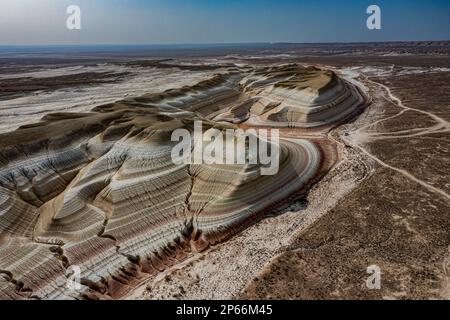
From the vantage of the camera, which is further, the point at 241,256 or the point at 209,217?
the point at 209,217

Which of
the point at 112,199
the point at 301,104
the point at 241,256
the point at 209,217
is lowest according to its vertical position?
the point at 241,256

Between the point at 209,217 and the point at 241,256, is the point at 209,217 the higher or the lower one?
the higher one

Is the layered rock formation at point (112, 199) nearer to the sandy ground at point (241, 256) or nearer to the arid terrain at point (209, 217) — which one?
the arid terrain at point (209, 217)

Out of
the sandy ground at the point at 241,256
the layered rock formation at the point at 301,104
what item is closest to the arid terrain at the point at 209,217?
the sandy ground at the point at 241,256

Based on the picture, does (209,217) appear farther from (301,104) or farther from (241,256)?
(301,104)

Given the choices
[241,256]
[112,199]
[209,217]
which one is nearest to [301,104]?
[209,217]

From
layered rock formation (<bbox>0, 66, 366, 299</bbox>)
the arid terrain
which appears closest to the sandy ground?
the arid terrain
